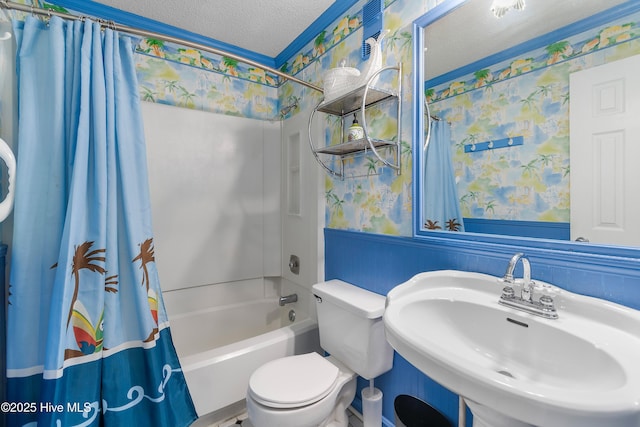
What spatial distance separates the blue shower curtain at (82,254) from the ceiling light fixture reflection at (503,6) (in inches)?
58.7

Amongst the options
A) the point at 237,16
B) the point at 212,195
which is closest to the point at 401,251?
the point at 212,195

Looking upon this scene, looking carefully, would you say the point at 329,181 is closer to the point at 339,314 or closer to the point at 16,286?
the point at 339,314

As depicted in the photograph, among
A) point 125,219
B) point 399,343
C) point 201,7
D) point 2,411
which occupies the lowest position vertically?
point 2,411

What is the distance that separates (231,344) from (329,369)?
540mm

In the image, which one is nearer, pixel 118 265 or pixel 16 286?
pixel 16 286

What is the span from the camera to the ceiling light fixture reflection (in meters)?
0.93

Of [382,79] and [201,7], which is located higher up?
[201,7]

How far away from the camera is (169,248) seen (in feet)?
6.03

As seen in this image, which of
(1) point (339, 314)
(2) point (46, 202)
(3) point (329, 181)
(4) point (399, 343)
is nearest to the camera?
(4) point (399, 343)

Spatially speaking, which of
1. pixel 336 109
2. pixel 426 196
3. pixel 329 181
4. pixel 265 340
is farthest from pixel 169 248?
pixel 426 196

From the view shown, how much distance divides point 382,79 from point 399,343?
1200 mm

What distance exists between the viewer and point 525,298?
2.60 feet

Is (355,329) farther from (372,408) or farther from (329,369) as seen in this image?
(372,408)

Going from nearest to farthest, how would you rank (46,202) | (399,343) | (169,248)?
(399,343) < (46,202) < (169,248)
